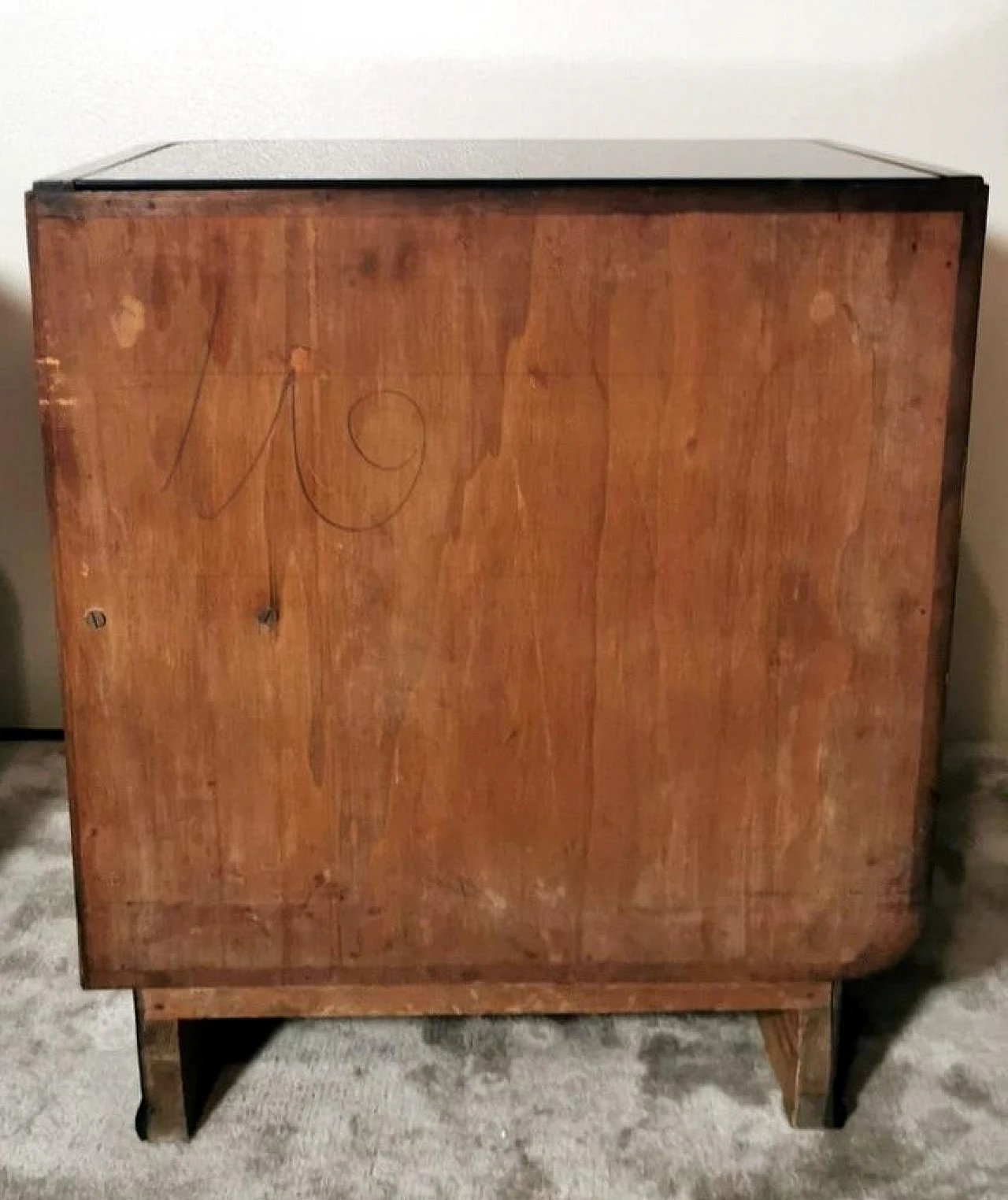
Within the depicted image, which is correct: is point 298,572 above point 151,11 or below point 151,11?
below

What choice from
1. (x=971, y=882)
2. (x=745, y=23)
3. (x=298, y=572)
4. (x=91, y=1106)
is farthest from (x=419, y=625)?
(x=745, y=23)

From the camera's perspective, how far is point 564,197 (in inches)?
34.9

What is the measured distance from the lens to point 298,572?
0.95m

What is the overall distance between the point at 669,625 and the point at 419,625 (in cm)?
18

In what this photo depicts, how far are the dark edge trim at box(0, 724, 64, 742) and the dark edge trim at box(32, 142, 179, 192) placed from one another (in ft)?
2.71

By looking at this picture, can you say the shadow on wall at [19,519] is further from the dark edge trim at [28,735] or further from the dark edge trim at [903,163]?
the dark edge trim at [903,163]

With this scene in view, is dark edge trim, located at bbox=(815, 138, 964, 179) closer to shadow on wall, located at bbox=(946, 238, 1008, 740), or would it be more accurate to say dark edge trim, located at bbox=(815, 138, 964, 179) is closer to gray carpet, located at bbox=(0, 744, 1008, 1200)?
shadow on wall, located at bbox=(946, 238, 1008, 740)

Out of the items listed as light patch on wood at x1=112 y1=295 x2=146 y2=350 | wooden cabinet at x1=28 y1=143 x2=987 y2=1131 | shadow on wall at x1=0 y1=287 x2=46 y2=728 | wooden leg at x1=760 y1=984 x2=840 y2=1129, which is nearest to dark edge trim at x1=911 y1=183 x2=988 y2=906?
wooden cabinet at x1=28 y1=143 x2=987 y2=1131

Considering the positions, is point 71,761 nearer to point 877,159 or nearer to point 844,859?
point 844,859

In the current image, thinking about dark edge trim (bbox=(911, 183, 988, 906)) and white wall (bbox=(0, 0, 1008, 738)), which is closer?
dark edge trim (bbox=(911, 183, 988, 906))

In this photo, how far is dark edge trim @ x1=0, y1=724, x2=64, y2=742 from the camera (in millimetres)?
1769

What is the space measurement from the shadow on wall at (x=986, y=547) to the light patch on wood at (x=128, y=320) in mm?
1082

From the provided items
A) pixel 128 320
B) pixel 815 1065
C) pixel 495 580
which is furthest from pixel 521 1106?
pixel 128 320

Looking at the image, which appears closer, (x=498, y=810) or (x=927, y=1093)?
(x=498, y=810)
